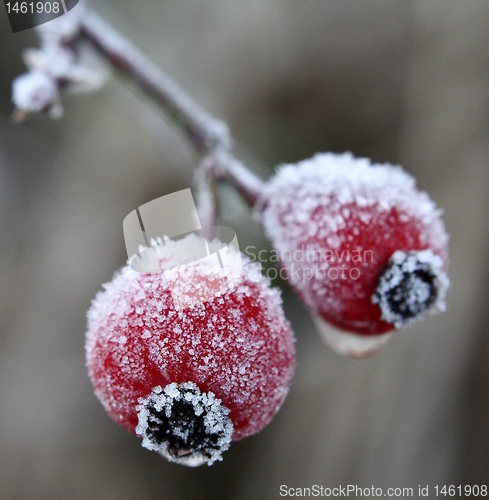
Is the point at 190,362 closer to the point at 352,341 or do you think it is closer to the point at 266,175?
the point at 352,341

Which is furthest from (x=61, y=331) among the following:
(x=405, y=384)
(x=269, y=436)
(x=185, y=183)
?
(x=405, y=384)

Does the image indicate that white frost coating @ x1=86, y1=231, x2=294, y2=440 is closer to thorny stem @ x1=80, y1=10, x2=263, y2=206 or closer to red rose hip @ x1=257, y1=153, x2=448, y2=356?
red rose hip @ x1=257, y1=153, x2=448, y2=356

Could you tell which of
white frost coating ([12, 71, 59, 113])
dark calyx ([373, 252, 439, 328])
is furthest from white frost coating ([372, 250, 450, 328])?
white frost coating ([12, 71, 59, 113])

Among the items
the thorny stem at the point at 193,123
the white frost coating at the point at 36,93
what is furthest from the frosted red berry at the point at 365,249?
the white frost coating at the point at 36,93

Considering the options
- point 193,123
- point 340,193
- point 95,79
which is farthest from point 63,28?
point 340,193

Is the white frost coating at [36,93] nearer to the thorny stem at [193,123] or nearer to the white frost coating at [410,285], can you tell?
the thorny stem at [193,123]

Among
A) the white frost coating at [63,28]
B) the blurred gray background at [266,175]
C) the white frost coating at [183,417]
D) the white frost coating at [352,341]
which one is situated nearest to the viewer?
the white frost coating at [183,417]

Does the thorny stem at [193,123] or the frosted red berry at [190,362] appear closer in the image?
the frosted red berry at [190,362]
